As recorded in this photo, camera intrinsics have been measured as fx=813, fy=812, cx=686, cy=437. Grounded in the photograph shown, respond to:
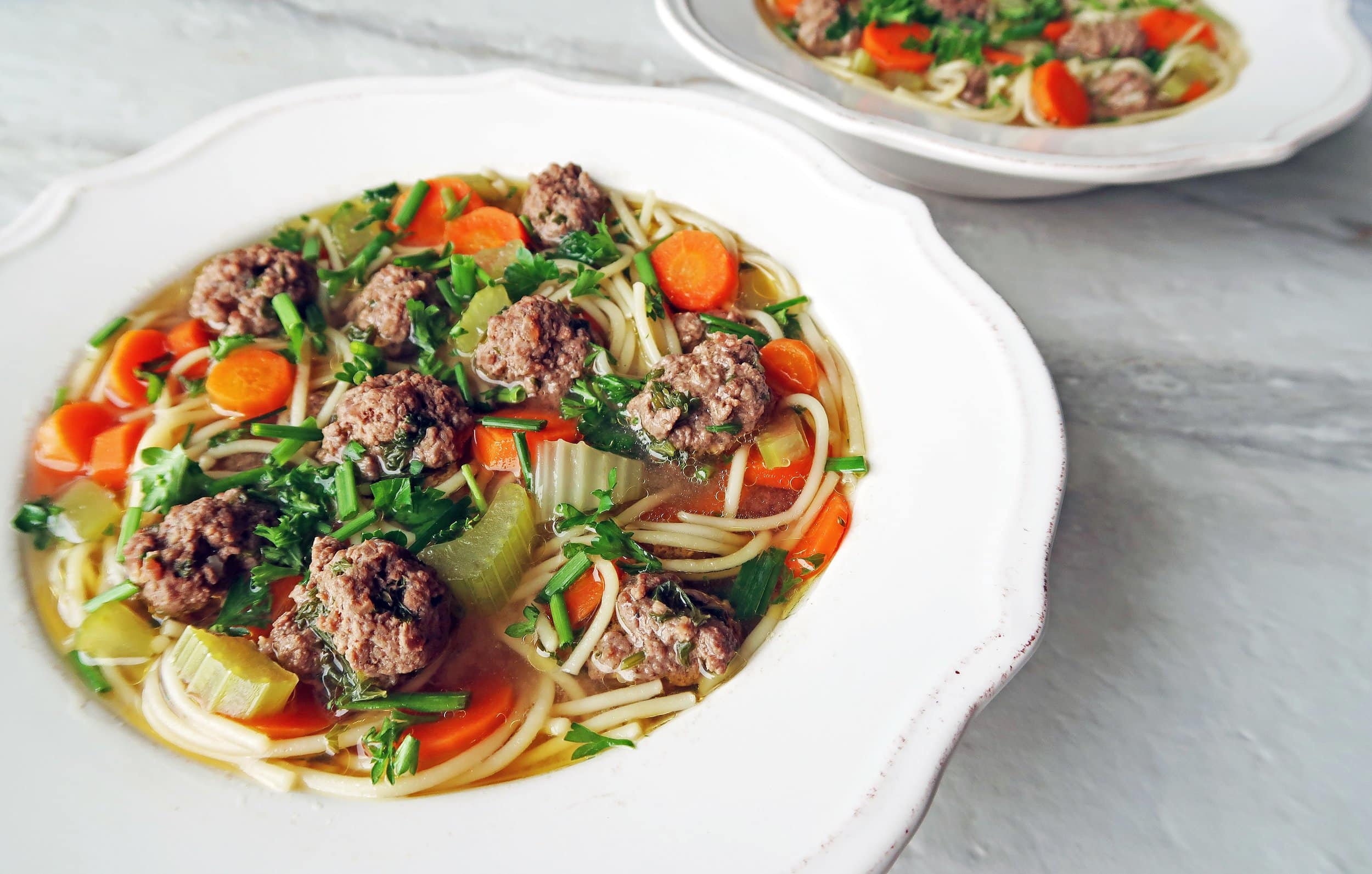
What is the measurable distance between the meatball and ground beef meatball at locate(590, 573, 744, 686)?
59cm

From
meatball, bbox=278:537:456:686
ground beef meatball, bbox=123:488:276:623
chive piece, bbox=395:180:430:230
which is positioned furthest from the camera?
chive piece, bbox=395:180:430:230

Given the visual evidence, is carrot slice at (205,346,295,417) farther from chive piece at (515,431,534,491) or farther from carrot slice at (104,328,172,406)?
chive piece at (515,431,534,491)

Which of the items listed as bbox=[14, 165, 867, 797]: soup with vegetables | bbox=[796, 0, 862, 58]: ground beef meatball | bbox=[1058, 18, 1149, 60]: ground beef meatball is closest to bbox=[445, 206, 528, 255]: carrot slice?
bbox=[14, 165, 867, 797]: soup with vegetables

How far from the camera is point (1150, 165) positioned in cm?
342

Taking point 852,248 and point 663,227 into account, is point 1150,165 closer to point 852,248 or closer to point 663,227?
point 852,248

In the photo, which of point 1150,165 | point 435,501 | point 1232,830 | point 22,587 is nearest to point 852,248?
point 1150,165

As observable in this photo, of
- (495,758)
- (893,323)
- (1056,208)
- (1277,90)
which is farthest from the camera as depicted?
(1056,208)

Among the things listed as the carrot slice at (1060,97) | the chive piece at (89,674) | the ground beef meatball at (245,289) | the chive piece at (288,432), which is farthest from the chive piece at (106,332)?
the carrot slice at (1060,97)

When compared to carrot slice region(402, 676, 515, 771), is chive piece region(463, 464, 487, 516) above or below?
above

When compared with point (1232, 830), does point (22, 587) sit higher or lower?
higher

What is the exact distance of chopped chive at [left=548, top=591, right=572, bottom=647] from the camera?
2801 mm

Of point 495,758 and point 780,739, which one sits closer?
point 780,739

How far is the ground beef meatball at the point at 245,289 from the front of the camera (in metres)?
3.48

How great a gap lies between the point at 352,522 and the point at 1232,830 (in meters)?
3.24
